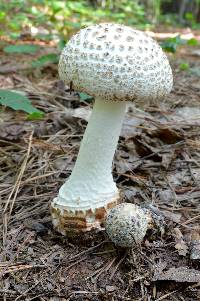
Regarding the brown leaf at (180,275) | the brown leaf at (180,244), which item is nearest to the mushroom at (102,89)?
the brown leaf at (180,244)

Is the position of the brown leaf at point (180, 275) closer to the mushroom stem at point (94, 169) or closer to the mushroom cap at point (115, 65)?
the mushroom stem at point (94, 169)

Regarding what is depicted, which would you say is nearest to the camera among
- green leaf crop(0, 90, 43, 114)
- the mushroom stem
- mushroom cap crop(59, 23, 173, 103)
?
mushroom cap crop(59, 23, 173, 103)

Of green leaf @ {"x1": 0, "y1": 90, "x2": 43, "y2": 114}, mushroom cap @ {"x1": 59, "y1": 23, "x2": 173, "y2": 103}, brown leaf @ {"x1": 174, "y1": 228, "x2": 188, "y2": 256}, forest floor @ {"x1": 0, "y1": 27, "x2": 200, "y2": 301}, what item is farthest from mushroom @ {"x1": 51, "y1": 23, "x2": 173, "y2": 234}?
green leaf @ {"x1": 0, "y1": 90, "x2": 43, "y2": 114}

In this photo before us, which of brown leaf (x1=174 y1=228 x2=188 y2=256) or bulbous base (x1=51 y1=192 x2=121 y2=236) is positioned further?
bulbous base (x1=51 y1=192 x2=121 y2=236)

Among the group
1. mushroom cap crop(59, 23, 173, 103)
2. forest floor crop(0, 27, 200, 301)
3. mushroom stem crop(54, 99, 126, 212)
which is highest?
mushroom cap crop(59, 23, 173, 103)

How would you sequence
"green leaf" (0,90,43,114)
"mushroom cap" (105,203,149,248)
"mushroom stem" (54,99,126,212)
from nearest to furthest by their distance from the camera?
"mushroom cap" (105,203,149,248) → "mushroom stem" (54,99,126,212) → "green leaf" (0,90,43,114)

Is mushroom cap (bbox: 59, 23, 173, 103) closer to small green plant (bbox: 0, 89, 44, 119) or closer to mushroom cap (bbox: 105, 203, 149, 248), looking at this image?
mushroom cap (bbox: 105, 203, 149, 248)

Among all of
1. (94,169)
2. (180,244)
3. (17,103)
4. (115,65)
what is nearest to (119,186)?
(94,169)
